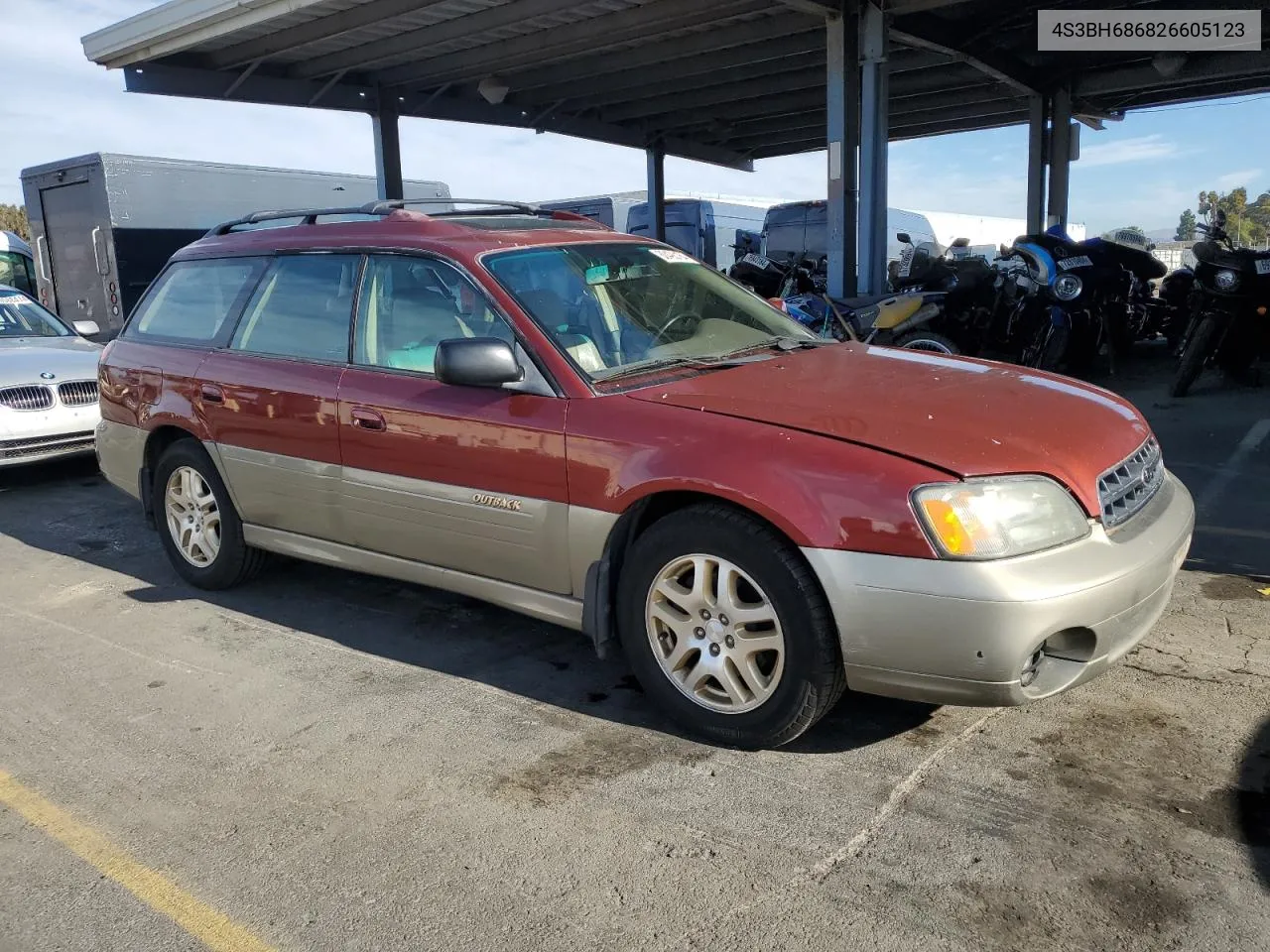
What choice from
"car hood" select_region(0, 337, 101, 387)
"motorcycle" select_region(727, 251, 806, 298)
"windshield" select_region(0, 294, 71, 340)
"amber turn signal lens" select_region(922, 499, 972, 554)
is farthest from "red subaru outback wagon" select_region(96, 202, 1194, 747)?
"motorcycle" select_region(727, 251, 806, 298)

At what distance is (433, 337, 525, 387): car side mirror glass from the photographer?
3480 mm

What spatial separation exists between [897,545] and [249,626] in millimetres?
3081

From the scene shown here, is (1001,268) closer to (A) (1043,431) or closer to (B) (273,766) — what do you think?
(A) (1043,431)

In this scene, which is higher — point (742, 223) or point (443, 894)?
point (742, 223)

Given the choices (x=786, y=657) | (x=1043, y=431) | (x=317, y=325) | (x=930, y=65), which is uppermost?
(x=930, y=65)

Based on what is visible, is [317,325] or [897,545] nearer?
[897,545]

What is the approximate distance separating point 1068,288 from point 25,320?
9582 mm

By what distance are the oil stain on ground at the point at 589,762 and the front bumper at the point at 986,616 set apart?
0.68m

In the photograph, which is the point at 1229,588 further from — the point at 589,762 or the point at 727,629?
the point at 589,762

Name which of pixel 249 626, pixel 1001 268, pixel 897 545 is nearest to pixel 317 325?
pixel 249 626

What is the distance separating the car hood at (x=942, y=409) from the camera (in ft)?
9.71

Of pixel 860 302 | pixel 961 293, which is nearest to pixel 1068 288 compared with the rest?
pixel 961 293

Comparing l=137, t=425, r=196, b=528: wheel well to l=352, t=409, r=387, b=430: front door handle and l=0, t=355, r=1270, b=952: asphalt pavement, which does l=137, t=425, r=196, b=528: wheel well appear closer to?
l=0, t=355, r=1270, b=952: asphalt pavement

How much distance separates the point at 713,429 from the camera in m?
3.17
